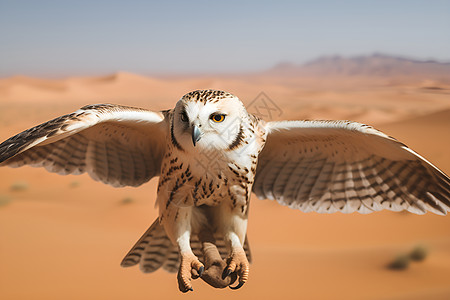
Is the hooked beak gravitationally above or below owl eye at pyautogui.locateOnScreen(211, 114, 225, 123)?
below

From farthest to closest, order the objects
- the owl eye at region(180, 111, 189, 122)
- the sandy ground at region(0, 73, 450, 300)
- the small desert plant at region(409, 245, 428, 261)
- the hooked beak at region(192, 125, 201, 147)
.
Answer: the small desert plant at region(409, 245, 428, 261), the sandy ground at region(0, 73, 450, 300), the owl eye at region(180, 111, 189, 122), the hooked beak at region(192, 125, 201, 147)

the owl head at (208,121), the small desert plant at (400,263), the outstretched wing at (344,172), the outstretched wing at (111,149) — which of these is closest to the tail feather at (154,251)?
the outstretched wing at (111,149)

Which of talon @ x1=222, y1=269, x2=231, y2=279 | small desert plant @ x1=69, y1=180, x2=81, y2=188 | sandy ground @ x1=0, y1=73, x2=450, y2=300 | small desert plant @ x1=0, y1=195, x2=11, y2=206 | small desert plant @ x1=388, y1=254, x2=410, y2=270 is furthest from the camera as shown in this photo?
small desert plant @ x1=69, y1=180, x2=81, y2=188

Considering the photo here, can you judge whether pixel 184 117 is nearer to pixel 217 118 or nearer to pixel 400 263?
pixel 217 118

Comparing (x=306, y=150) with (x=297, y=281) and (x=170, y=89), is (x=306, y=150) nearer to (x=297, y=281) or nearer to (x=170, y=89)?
(x=297, y=281)

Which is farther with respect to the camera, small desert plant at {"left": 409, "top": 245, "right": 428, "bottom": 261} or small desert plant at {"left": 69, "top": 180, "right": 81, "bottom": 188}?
small desert plant at {"left": 69, "top": 180, "right": 81, "bottom": 188}

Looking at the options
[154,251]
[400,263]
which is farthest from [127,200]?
[154,251]

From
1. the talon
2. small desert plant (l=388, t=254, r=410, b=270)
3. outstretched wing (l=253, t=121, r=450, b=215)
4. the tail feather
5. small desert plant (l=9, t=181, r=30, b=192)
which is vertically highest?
outstretched wing (l=253, t=121, r=450, b=215)

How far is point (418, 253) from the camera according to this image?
24.4 ft

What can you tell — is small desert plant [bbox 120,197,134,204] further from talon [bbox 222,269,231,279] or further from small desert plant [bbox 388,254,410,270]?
talon [bbox 222,269,231,279]

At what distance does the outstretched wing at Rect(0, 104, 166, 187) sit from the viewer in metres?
2.85

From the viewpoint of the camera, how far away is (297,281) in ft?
22.5

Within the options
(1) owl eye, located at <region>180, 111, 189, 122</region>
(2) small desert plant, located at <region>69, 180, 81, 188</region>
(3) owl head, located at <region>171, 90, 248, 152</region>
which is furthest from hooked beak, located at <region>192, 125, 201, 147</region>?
(2) small desert plant, located at <region>69, 180, 81, 188</region>

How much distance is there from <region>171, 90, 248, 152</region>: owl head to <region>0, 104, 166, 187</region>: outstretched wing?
452mm
